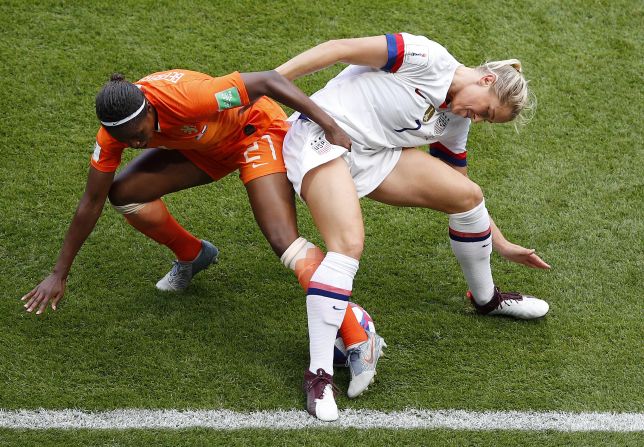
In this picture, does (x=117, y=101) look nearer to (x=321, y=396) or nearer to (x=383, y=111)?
(x=383, y=111)

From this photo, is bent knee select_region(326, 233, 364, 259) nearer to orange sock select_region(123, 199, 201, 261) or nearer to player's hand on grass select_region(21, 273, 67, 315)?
orange sock select_region(123, 199, 201, 261)

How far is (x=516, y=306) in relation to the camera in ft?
15.9

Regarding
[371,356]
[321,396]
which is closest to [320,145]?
[371,356]

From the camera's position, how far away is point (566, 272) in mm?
5203

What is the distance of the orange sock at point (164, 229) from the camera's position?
470 cm

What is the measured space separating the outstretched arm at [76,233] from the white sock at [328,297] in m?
1.01

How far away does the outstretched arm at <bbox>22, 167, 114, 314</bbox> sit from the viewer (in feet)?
14.2

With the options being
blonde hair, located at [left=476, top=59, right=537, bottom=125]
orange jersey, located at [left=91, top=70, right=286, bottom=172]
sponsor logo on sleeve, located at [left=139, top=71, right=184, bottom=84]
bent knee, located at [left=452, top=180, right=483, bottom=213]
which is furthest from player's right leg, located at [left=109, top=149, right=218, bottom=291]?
blonde hair, located at [left=476, top=59, right=537, bottom=125]

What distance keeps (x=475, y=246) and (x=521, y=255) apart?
1.06 feet

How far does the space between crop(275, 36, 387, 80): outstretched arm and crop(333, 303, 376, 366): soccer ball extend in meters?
1.07

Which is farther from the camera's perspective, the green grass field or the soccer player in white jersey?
the green grass field

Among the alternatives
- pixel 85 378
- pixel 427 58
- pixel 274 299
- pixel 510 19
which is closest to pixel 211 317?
pixel 274 299

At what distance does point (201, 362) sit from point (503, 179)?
2259mm

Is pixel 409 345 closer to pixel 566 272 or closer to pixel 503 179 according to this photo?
pixel 566 272
